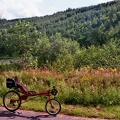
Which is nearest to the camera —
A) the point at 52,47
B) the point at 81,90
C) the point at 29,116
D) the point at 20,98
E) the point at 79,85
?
the point at 29,116

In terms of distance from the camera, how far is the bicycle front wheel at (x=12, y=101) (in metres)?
8.57

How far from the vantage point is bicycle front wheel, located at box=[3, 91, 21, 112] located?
857 centimetres

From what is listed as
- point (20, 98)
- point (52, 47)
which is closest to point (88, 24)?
point (52, 47)

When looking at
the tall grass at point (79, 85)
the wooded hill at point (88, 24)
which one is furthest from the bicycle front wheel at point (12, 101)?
the wooded hill at point (88, 24)

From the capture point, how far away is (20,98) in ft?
28.2

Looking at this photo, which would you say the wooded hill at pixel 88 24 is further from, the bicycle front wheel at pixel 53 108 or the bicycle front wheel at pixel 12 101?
the bicycle front wheel at pixel 53 108

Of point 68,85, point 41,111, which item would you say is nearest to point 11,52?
point 68,85

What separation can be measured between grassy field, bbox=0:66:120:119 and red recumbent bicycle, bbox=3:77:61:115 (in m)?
0.27

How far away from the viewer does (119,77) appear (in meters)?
10.5

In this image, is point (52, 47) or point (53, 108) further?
point (52, 47)

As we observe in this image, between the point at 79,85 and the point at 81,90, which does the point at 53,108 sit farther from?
the point at 79,85

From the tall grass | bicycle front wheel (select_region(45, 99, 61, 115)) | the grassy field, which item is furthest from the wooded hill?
bicycle front wheel (select_region(45, 99, 61, 115))

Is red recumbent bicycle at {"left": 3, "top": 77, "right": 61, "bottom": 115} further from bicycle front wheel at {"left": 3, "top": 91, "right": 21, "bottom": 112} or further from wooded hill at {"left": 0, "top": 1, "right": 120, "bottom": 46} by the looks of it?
wooded hill at {"left": 0, "top": 1, "right": 120, "bottom": 46}

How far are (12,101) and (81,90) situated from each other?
8.00ft
